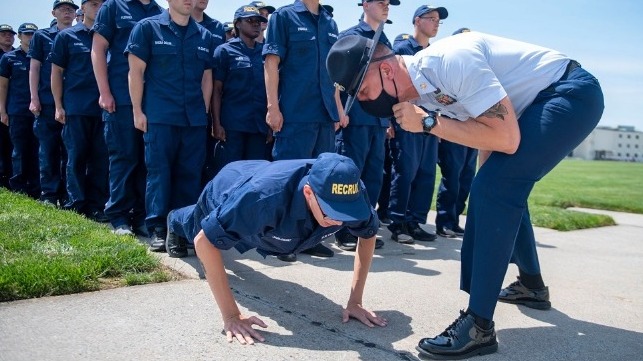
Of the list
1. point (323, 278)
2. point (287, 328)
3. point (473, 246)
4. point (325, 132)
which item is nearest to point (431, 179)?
point (325, 132)

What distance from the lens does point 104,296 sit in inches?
125

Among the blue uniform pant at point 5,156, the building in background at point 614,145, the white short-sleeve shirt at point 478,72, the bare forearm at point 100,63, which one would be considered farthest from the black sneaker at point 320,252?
the building in background at point 614,145

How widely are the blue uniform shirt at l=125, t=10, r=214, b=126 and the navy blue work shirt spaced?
1.75 meters

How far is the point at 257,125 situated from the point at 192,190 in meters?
0.94

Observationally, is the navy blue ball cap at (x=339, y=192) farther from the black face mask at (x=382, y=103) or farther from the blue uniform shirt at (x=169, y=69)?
the blue uniform shirt at (x=169, y=69)

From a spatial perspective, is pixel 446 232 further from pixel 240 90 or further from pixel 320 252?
pixel 240 90

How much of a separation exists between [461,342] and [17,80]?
7237 millimetres

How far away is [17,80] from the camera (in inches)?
306

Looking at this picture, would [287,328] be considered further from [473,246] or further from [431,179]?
[431,179]

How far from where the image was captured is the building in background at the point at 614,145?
80.8 m

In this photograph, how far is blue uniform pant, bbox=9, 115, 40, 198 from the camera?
7.57m

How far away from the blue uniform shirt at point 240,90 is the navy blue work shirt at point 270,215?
2.27 meters

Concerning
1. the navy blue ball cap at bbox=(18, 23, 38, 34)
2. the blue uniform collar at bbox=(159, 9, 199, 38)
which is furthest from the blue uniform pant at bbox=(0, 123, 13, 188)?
the blue uniform collar at bbox=(159, 9, 199, 38)

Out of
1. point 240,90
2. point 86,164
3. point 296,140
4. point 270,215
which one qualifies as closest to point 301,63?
point 296,140
